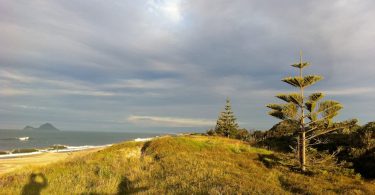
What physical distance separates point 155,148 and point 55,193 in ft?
34.3

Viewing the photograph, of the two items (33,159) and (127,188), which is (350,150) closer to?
(127,188)

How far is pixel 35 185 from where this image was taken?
12.9 metres

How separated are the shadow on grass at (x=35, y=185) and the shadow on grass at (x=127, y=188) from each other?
279 cm

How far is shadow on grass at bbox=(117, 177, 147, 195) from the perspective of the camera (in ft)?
36.4

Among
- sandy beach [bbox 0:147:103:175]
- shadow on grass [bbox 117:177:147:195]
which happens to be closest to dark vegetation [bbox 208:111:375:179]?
shadow on grass [bbox 117:177:147:195]

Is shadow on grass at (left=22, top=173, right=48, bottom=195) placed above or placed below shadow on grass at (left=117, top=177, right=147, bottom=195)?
below

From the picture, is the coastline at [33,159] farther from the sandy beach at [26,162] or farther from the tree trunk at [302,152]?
the tree trunk at [302,152]

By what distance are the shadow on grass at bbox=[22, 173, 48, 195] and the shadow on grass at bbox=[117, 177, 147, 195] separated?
9.16 ft

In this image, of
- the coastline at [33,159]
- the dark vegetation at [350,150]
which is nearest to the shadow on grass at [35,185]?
the coastline at [33,159]

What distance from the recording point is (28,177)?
1440 centimetres

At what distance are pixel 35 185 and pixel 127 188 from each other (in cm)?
390

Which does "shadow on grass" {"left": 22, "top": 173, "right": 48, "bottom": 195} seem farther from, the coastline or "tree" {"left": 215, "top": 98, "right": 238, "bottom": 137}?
"tree" {"left": 215, "top": 98, "right": 238, "bottom": 137}

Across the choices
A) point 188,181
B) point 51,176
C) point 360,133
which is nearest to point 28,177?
point 51,176

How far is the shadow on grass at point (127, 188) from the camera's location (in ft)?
36.4
